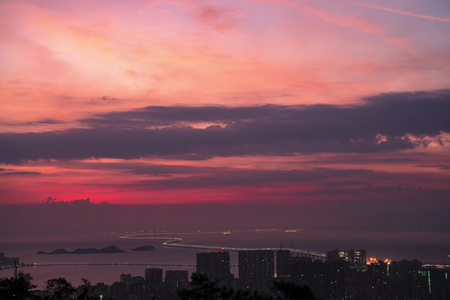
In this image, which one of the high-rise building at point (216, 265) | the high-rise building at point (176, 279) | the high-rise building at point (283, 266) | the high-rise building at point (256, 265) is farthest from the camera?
the high-rise building at point (256, 265)

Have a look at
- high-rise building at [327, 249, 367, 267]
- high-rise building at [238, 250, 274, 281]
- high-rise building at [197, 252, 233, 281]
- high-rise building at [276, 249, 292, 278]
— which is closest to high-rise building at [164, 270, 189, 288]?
high-rise building at [197, 252, 233, 281]

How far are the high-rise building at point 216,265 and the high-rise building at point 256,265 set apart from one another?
5979 mm

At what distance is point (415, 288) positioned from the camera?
79.1 meters

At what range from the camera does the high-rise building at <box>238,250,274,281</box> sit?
97.1m

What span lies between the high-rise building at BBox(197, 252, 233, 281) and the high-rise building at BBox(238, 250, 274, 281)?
5.98 metres

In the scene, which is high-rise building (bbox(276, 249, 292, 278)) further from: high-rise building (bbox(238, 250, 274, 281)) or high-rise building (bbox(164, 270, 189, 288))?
high-rise building (bbox(164, 270, 189, 288))

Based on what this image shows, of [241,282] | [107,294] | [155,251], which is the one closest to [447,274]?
[241,282]

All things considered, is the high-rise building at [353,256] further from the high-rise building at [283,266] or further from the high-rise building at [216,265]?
the high-rise building at [216,265]

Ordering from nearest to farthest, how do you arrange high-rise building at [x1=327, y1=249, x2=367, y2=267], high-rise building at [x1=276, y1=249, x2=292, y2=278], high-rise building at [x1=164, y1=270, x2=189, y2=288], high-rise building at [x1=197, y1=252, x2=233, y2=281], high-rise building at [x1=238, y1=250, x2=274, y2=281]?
high-rise building at [x1=164, y1=270, x2=189, y2=288]
high-rise building at [x1=197, y1=252, x2=233, y2=281]
high-rise building at [x1=276, y1=249, x2=292, y2=278]
high-rise building at [x1=238, y1=250, x2=274, y2=281]
high-rise building at [x1=327, y1=249, x2=367, y2=267]

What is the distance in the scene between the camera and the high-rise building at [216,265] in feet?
295

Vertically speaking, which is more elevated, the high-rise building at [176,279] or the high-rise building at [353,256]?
the high-rise building at [353,256]

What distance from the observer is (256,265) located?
322 ft

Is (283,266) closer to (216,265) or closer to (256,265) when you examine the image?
(256,265)

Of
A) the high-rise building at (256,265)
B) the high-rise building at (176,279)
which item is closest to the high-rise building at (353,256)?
the high-rise building at (256,265)
